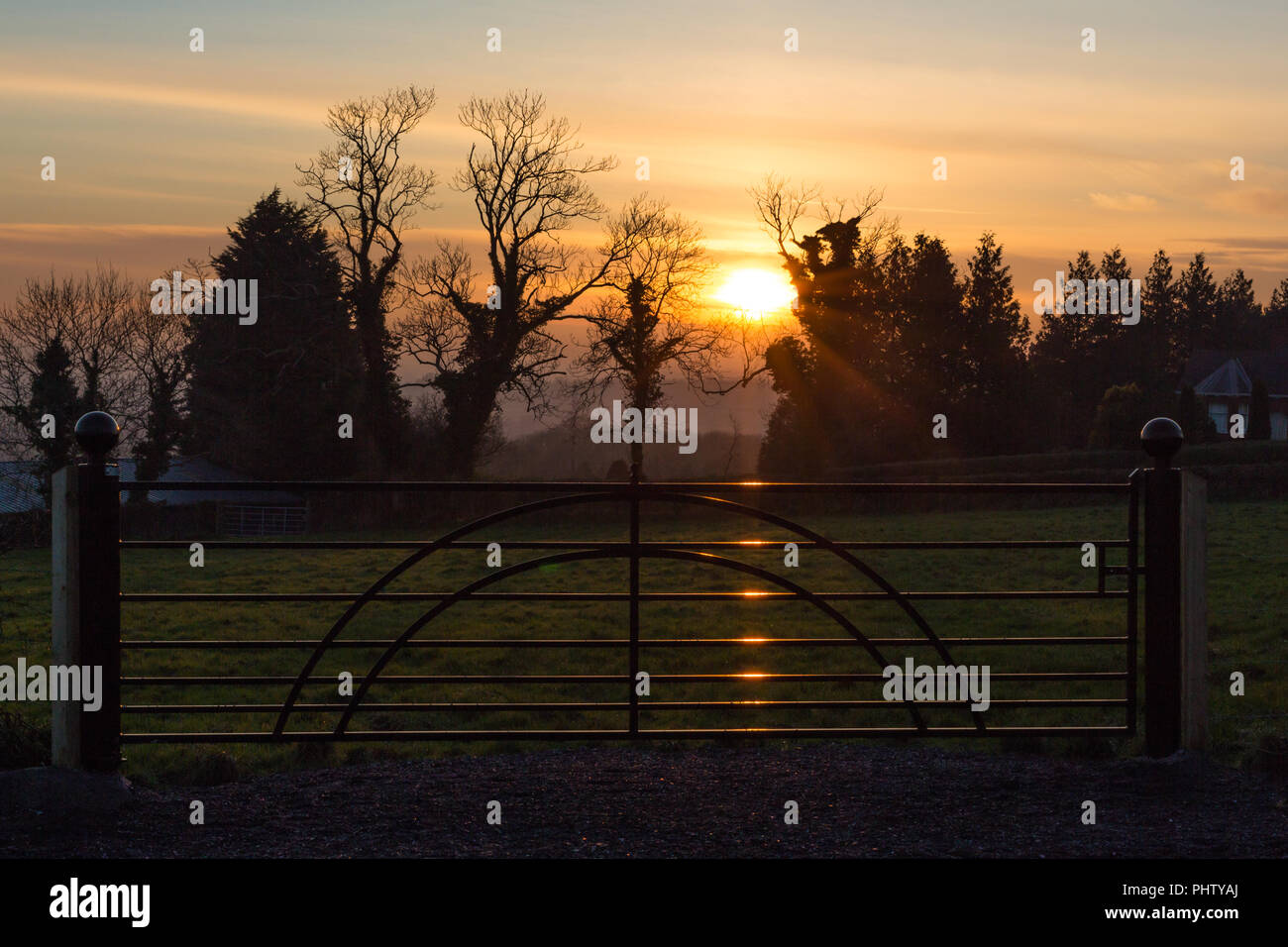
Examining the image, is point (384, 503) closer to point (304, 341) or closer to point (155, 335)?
point (304, 341)

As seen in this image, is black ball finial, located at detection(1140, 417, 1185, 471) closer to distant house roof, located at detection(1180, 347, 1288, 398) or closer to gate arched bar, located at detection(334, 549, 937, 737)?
gate arched bar, located at detection(334, 549, 937, 737)

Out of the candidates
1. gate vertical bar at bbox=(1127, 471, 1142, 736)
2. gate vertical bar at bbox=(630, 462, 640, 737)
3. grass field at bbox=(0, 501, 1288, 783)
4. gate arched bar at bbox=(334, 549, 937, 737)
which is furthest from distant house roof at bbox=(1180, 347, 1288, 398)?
gate vertical bar at bbox=(630, 462, 640, 737)

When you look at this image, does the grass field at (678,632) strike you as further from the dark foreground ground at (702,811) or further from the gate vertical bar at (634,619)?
the dark foreground ground at (702,811)

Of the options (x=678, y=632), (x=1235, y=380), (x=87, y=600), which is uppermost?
(x=1235, y=380)

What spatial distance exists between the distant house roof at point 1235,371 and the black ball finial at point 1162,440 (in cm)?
6341

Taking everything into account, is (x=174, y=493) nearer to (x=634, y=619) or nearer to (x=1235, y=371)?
(x=634, y=619)

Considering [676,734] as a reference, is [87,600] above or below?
above

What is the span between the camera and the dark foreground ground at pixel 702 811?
4777mm

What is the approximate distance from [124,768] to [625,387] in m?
32.0

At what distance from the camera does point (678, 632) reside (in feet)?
44.6

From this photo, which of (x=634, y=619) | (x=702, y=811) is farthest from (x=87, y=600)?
(x=702, y=811)

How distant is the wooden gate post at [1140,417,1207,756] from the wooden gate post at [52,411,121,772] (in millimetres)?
5287

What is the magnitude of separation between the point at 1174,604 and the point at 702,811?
9.31ft

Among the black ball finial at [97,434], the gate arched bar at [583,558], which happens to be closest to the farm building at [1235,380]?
the gate arched bar at [583,558]
